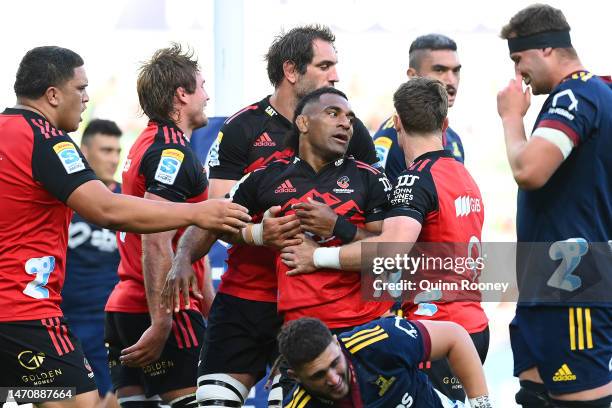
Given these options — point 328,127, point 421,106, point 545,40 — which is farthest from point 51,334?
point 545,40

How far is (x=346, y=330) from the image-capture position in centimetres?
528

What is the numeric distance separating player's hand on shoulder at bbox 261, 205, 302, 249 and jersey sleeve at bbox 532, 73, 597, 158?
1.22 meters

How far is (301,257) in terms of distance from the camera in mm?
5246

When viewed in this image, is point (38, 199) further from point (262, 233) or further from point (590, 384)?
point (590, 384)

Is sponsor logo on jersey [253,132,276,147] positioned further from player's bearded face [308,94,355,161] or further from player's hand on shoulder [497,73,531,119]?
player's hand on shoulder [497,73,531,119]

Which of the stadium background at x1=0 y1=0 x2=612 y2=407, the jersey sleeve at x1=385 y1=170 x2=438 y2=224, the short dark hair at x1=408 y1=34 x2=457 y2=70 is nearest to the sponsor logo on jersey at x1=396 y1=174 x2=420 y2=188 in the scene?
the jersey sleeve at x1=385 y1=170 x2=438 y2=224

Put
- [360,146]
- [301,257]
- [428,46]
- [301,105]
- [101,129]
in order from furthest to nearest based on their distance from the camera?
[101,129]
[428,46]
[360,146]
[301,105]
[301,257]

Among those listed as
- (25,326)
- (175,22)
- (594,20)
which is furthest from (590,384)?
(175,22)

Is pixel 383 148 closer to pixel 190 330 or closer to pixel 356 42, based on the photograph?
pixel 190 330

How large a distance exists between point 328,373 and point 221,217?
919 mm

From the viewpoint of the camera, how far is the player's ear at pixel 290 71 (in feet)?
20.2

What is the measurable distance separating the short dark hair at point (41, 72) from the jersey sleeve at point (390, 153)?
206 cm

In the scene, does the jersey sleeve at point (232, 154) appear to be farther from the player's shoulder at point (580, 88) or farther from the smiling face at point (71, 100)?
the player's shoulder at point (580, 88)

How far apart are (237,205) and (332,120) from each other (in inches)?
27.3
